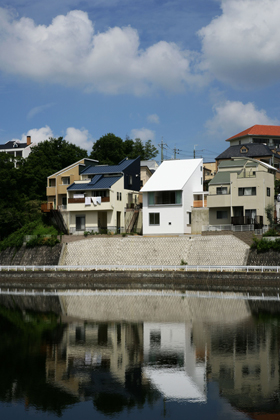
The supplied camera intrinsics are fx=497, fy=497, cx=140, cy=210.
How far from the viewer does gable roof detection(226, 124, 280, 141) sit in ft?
298

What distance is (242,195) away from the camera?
46.8 meters

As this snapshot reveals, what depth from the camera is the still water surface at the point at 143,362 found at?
13.5 meters

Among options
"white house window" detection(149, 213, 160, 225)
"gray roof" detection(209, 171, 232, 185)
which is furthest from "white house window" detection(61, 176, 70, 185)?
"gray roof" detection(209, 171, 232, 185)

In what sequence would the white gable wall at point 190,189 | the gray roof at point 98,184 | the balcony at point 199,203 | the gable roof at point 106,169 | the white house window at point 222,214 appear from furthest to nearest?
the gable roof at point 106,169
the gray roof at point 98,184
the balcony at point 199,203
the white gable wall at point 190,189
the white house window at point 222,214

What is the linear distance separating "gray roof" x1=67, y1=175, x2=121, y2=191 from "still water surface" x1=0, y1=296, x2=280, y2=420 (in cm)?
2398

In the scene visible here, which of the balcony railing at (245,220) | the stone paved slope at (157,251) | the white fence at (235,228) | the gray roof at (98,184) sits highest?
the gray roof at (98,184)

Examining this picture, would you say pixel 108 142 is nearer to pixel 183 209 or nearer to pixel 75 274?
pixel 183 209

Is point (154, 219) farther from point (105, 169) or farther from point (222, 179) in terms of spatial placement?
point (105, 169)

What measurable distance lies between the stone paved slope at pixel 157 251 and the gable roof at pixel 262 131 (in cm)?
5068

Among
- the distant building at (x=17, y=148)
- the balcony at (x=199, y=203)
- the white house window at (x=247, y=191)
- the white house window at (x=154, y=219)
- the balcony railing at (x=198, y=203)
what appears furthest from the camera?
the distant building at (x=17, y=148)

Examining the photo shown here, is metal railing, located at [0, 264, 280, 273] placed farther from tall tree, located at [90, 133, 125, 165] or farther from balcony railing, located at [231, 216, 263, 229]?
tall tree, located at [90, 133, 125, 165]

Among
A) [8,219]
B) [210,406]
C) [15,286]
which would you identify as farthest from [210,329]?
[8,219]

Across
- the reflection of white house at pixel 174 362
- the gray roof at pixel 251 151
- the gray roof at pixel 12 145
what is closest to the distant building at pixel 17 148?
the gray roof at pixel 12 145

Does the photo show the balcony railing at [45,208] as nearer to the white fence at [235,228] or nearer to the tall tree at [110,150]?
the white fence at [235,228]
